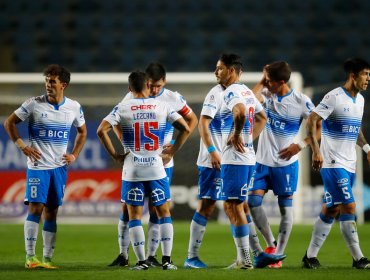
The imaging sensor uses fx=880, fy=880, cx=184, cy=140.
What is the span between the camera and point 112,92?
1609 cm

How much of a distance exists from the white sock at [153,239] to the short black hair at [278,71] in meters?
1.79

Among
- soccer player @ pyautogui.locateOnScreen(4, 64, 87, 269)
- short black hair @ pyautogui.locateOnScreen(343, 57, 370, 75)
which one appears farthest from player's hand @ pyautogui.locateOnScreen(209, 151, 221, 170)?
short black hair @ pyautogui.locateOnScreen(343, 57, 370, 75)

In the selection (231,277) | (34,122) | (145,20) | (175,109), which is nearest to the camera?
(231,277)

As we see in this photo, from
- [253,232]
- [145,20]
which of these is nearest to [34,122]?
[253,232]

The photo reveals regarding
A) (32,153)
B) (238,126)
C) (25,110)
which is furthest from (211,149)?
(25,110)

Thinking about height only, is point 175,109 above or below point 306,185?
above

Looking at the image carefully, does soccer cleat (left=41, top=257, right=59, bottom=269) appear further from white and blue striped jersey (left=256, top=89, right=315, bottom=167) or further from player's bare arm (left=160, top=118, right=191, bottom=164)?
white and blue striped jersey (left=256, top=89, right=315, bottom=167)

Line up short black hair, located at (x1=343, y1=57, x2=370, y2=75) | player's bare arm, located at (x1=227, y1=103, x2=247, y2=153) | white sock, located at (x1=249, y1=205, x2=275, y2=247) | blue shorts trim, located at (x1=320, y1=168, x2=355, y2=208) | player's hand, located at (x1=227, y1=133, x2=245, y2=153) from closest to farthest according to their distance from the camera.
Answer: player's bare arm, located at (x1=227, y1=103, x2=247, y2=153), player's hand, located at (x1=227, y1=133, x2=245, y2=153), blue shorts trim, located at (x1=320, y1=168, x2=355, y2=208), short black hair, located at (x1=343, y1=57, x2=370, y2=75), white sock, located at (x1=249, y1=205, x2=275, y2=247)

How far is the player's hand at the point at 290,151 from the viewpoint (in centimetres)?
842

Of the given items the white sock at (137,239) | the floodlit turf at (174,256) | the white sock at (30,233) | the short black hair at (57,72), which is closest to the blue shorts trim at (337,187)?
the floodlit turf at (174,256)

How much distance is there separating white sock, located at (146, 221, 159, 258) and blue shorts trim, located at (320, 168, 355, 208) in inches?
63.8

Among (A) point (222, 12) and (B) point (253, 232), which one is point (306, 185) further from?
(B) point (253, 232)

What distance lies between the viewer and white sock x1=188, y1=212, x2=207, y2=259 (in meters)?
8.33

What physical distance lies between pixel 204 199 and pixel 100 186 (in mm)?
7582
